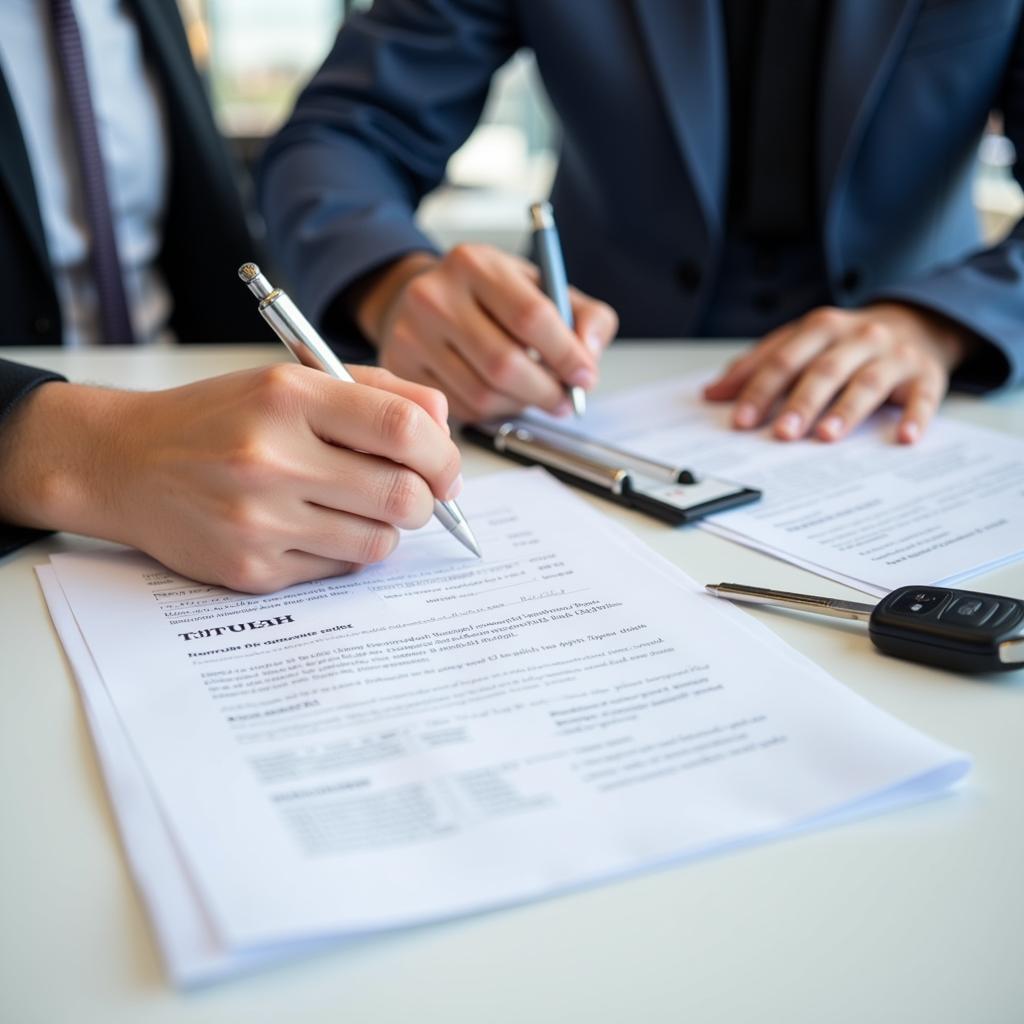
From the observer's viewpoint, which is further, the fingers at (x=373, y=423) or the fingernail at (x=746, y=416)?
the fingernail at (x=746, y=416)

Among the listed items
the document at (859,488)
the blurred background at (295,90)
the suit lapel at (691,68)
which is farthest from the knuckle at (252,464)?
the blurred background at (295,90)

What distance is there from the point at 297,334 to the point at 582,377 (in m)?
0.27

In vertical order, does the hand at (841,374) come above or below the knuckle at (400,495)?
below

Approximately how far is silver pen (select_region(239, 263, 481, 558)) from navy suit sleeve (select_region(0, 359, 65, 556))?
6.5 inches

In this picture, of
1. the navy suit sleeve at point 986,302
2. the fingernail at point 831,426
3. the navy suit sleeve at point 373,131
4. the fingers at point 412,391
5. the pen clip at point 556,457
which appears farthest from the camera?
the navy suit sleeve at point 373,131

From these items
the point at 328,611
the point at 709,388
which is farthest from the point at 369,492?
the point at 709,388

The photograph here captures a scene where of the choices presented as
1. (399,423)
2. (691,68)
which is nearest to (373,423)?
(399,423)

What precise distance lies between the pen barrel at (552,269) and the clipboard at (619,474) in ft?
0.32

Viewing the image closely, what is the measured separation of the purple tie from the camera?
4.03ft

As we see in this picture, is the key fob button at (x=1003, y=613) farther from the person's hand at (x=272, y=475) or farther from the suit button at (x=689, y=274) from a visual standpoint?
the suit button at (x=689, y=274)

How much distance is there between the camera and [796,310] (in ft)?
4.17

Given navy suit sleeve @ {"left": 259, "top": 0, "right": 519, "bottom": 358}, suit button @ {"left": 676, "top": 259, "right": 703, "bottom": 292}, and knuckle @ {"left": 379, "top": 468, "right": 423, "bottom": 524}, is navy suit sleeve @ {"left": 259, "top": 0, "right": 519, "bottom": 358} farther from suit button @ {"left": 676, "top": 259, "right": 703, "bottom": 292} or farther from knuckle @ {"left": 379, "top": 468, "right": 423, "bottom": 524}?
knuckle @ {"left": 379, "top": 468, "right": 423, "bottom": 524}

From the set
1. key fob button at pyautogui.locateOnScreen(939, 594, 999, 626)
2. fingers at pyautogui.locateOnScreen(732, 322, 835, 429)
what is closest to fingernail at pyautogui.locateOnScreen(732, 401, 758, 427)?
fingers at pyautogui.locateOnScreen(732, 322, 835, 429)

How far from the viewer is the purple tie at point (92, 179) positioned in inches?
48.3
